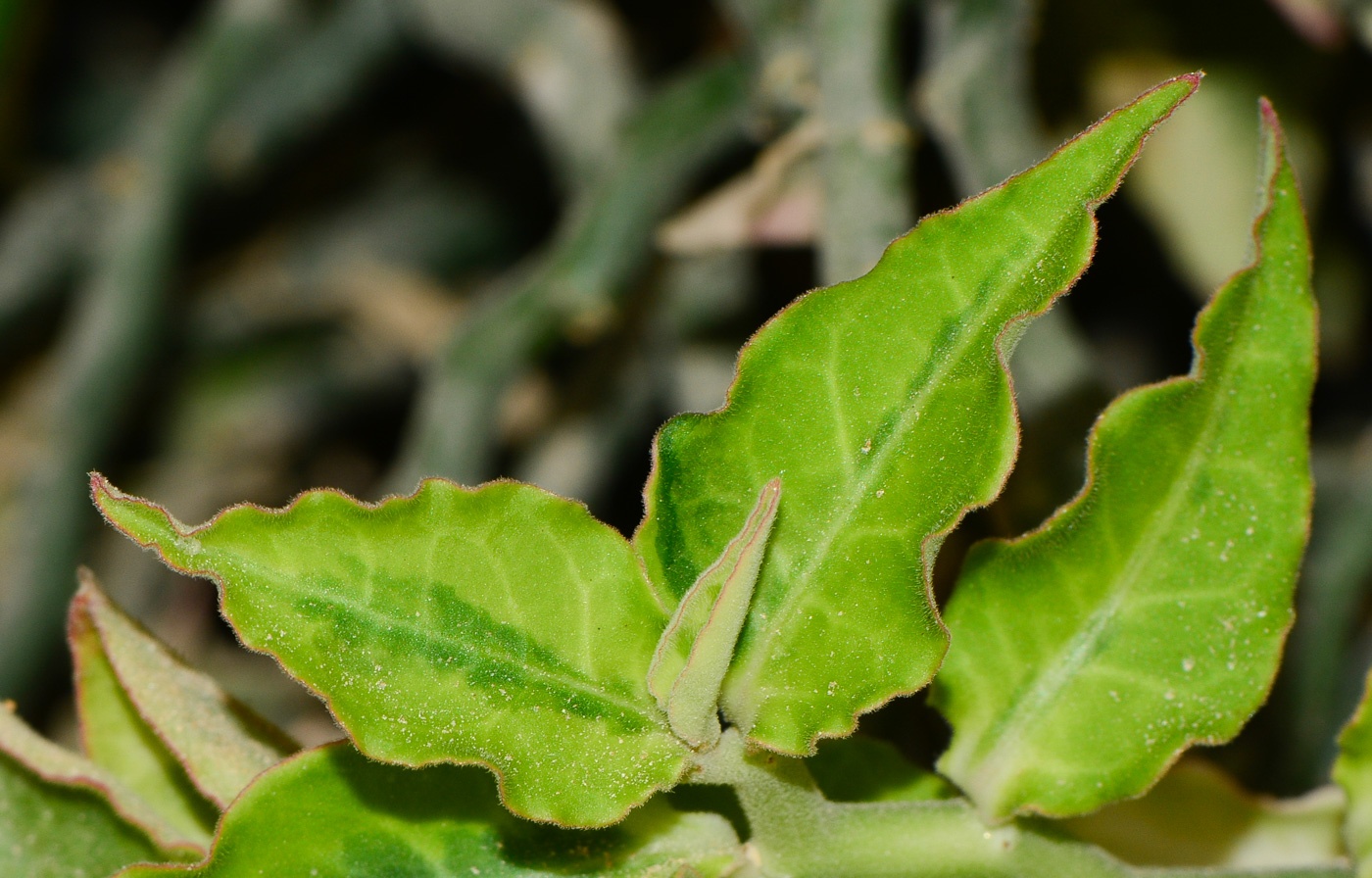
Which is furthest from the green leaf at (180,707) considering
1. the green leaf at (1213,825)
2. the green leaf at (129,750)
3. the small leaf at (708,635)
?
the green leaf at (1213,825)

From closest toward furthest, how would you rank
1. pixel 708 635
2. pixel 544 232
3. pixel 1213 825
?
1. pixel 708 635
2. pixel 1213 825
3. pixel 544 232

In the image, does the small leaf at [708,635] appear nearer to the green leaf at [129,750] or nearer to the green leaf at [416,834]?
the green leaf at [416,834]

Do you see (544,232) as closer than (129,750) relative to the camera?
No

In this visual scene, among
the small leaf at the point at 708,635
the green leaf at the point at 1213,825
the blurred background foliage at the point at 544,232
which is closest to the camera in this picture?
the small leaf at the point at 708,635

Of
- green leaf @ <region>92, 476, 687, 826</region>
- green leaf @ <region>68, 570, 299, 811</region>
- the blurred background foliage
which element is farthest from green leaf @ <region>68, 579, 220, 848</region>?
the blurred background foliage

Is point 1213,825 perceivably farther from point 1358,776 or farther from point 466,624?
point 466,624

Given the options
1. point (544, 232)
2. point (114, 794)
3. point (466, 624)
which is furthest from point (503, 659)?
point (544, 232)
